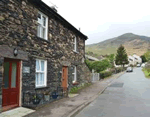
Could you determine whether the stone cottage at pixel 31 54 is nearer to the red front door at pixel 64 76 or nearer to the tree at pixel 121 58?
the red front door at pixel 64 76

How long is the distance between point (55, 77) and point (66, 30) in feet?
13.3

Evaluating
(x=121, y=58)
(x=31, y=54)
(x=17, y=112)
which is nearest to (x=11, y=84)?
(x=17, y=112)

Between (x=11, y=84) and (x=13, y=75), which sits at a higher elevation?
(x=13, y=75)

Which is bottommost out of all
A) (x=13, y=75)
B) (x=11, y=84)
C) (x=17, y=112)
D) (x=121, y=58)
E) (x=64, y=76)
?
(x=17, y=112)

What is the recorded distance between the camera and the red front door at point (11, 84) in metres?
7.06

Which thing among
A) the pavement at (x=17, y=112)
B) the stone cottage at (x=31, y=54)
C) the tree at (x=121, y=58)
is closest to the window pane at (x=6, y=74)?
the stone cottage at (x=31, y=54)

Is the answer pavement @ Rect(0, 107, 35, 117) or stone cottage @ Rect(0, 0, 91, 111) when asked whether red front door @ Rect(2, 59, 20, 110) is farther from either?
pavement @ Rect(0, 107, 35, 117)

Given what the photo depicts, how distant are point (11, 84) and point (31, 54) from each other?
1884mm

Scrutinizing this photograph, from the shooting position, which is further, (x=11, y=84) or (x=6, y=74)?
(x=11, y=84)

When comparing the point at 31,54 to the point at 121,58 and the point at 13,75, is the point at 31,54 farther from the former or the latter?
the point at 121,58

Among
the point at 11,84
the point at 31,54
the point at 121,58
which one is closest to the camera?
the point at 11,84

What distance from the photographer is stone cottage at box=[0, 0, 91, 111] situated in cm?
705

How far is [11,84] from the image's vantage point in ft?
24.3

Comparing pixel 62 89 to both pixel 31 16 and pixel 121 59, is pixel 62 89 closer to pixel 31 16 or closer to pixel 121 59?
pixel 31 16
